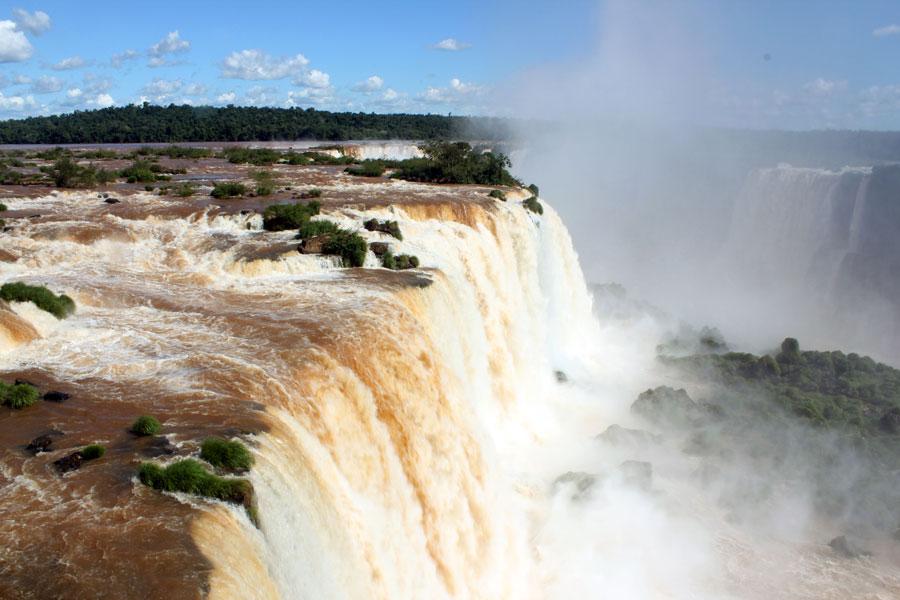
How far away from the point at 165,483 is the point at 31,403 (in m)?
4.06

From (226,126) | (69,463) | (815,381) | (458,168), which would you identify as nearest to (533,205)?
(458,168)

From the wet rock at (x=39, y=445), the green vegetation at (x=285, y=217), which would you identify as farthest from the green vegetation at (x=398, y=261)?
the wet rock at (x=39, y=445)

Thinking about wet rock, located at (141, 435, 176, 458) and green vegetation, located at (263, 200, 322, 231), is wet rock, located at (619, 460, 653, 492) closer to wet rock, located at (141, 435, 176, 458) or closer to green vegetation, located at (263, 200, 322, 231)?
green vegetation, located at (263, 200, 322, 231)

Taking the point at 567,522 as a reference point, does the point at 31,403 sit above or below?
above

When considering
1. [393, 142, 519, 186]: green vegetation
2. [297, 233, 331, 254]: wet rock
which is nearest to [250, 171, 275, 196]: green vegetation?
[393, 142, 519, 186]: green vegetation

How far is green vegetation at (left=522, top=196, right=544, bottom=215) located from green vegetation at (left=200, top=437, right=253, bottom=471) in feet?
79.1

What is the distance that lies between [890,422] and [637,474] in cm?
1220

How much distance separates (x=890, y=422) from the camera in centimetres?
2684

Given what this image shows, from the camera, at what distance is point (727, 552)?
63.9 ft

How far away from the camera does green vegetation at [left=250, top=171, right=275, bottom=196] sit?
29.5 m

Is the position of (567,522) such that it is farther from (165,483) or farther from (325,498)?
(165,483)

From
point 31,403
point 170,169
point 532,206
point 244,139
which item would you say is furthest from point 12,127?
point 31,403

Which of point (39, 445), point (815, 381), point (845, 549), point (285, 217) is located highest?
point (285, 217)

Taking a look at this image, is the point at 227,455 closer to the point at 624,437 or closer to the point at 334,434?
the point at 334,434
